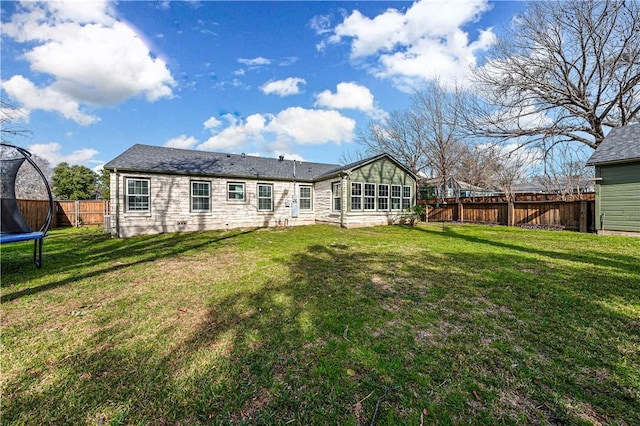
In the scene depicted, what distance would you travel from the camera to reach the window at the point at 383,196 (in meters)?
14.8

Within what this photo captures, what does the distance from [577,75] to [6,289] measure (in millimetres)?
24092

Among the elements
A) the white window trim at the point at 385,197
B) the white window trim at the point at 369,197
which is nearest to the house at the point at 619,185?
the white window trim at the point at 385,197

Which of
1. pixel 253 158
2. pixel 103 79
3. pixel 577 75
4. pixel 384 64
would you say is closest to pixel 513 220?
pixel 577 75

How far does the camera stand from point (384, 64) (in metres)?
14.2

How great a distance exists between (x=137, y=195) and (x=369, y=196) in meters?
11.4

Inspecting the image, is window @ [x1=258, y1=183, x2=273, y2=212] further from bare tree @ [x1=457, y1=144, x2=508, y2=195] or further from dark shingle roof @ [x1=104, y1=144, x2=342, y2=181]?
bare tree @ [x1=457, y1=144, x2=508, y2=195]

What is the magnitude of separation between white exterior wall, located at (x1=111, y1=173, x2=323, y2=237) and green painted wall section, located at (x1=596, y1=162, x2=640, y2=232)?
546 inches

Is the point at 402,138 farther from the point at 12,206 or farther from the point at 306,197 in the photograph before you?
the point at 12,206

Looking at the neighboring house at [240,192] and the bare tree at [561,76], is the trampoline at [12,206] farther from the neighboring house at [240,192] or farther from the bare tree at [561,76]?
the bare tree at [561,76]

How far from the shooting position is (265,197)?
14453mm

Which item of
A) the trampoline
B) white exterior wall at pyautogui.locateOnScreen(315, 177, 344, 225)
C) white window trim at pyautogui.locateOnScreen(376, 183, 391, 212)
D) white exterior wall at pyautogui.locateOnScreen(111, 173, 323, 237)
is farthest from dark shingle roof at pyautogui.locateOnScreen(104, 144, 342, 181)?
the trampoline

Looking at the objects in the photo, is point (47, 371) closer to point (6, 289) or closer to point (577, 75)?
point (6, 289)

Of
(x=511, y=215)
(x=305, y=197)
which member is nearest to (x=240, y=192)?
(x=305, y=197)

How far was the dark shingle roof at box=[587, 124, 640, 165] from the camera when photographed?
9.87 m
